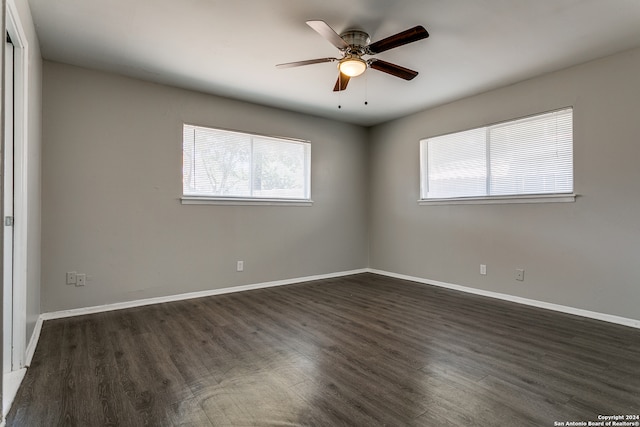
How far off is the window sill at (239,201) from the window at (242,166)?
0.07ft

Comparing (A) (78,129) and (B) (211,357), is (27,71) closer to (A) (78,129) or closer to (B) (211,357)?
(A) (78,129)

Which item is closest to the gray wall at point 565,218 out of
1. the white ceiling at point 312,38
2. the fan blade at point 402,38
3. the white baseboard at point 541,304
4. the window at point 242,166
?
the white baseboard at point 541,304

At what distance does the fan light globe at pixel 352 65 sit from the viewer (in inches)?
104

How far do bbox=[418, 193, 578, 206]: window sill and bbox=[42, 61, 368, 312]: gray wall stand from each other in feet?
6.46

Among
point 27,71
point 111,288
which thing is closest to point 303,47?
point 27,71

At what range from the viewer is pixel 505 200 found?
3893mm

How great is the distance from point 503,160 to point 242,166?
3344 millimetres

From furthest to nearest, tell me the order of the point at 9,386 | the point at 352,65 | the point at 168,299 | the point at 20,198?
the point at 168,299 → the point at 352,65 → the point at 20,198 → the point at 9,386

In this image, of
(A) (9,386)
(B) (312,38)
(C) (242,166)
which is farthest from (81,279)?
(B) (312,38)

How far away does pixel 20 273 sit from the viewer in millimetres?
2113

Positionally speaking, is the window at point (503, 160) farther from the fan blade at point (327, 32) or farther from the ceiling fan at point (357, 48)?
the fan blade at point (327, 32)

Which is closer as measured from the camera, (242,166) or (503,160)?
(503,160)

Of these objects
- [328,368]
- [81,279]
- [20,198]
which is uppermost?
[20,198]

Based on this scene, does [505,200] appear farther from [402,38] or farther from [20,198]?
[20,198]
